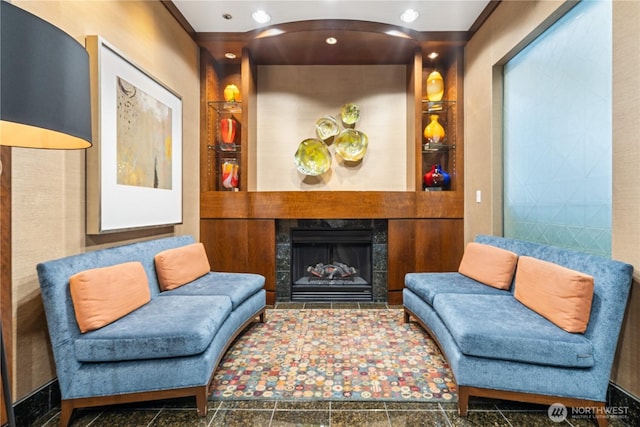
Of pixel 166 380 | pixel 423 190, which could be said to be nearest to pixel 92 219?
pixel 166 380

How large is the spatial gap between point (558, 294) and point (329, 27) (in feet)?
9.66

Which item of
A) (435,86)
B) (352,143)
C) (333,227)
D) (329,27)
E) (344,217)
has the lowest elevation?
(333,227)

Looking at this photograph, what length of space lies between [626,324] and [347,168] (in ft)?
9.04

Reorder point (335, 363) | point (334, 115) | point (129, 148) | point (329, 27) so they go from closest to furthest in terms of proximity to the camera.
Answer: point (335, 363) → point (129, 148) → point (329, 27) → point (334, 115)

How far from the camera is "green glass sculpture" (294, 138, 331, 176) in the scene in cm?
362

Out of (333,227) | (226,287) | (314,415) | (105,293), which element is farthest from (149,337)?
(333,227)

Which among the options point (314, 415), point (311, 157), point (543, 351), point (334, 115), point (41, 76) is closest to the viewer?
point (41, 76)

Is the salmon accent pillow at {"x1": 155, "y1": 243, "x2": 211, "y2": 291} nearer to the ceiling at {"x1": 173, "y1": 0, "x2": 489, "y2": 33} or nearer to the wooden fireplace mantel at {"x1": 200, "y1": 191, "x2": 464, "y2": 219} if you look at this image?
the wooden fireplace mantel at {"x1": 200, "y1": 191, "x2": 464, "y2": 219}

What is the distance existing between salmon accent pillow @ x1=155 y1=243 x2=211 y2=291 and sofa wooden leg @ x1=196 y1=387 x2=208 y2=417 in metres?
0.96

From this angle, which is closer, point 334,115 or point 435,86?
point 435,86

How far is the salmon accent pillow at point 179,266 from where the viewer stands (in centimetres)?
229

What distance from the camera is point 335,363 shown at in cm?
207

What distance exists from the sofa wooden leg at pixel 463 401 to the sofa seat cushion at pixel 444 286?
0.72 m

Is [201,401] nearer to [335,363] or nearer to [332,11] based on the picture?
[335,363]
